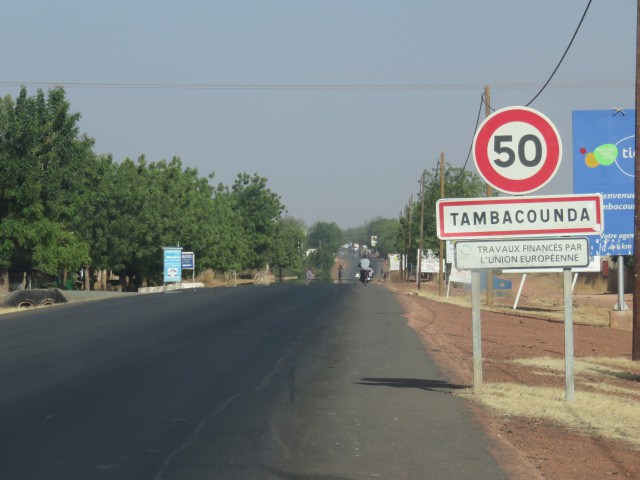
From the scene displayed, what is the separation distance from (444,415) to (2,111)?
39.1 m

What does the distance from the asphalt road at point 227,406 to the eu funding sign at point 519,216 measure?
6.46ft

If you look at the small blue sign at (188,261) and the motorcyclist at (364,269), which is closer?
the small blue sign at (188,261)

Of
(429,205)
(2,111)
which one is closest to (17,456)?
(2,111)

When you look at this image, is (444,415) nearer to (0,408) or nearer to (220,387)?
(220,387)

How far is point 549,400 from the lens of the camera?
11.4m

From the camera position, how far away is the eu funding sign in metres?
11.2

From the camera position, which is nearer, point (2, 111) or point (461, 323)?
point (461, 323)

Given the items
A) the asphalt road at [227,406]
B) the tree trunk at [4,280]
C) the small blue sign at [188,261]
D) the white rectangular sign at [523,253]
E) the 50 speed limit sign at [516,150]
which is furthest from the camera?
the small blue sign at [188,261]

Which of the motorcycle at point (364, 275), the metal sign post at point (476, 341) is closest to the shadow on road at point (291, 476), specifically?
the metal sign post at point (476, 341)

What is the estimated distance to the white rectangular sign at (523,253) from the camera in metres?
11.2

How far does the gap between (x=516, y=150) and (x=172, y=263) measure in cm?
4845

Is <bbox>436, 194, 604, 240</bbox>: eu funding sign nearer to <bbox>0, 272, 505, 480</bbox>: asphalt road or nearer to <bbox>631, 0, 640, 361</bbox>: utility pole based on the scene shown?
<bbox>0, 272, 505, 480</bbox>: asphalt road

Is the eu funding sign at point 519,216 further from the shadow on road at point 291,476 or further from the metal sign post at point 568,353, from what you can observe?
the shadow on road at point 291,476

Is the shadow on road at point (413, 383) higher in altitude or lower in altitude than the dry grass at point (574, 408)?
higher
